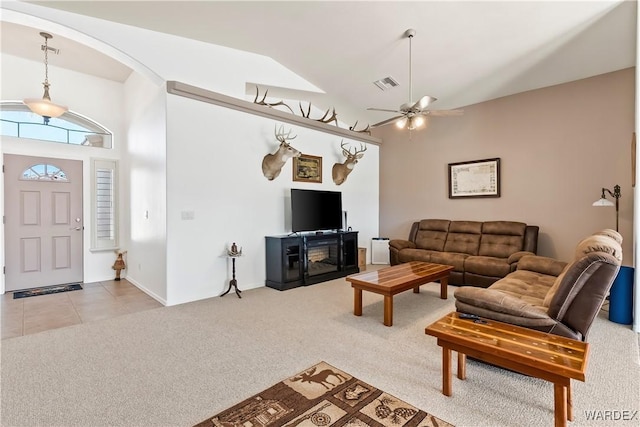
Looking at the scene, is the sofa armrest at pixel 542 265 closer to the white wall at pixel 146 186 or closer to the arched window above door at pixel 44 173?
the white wall at pixel 146 186

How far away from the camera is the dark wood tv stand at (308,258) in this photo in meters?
4.76

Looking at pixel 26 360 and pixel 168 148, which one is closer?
pixel 26 360

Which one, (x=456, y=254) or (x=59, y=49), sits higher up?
(x=59, y=49)

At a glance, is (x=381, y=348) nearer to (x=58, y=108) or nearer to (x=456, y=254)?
(x=456, y=254)

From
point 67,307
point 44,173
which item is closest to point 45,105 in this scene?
point 44,173

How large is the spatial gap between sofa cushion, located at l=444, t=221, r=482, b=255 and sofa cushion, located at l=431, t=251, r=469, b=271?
0.26m

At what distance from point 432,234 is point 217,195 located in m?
3.90

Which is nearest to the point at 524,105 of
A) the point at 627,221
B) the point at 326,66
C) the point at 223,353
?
the point at 627,221

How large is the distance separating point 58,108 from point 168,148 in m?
1.80

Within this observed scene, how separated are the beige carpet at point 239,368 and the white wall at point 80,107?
8.28 feet

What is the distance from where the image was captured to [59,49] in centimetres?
450

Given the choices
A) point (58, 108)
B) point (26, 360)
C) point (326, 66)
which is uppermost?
point (326, 66)

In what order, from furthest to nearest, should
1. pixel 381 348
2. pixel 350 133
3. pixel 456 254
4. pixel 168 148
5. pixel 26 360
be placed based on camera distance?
pixel 350 133
pixel 456 254
pixel 168 148
pixel 381 348
pixel 26 360

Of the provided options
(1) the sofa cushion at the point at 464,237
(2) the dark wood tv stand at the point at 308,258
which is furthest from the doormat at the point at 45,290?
(1) the sofa cushion at the point at 464,237
